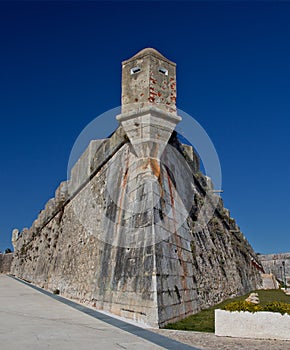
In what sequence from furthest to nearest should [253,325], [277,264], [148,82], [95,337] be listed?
1. [277,264]
2. [148,82]
3. [253,325]
4. [95,337]

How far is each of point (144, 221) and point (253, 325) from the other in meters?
2.87

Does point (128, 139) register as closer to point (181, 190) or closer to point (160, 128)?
point (160, 128)

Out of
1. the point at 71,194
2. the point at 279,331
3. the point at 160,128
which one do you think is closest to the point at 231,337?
the point at 279,331

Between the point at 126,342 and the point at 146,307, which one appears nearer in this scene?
the point at 126,342

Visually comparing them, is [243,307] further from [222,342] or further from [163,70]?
[163,70]

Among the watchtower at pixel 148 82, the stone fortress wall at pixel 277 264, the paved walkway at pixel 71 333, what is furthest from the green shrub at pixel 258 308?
the stone fortress wall at pixel 277 264

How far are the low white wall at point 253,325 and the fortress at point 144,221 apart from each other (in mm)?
1224

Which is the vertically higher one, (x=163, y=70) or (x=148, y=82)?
(x=163, y=70)

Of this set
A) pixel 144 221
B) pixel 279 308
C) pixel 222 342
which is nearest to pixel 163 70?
pixel 144 221

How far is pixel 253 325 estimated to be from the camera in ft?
17.2

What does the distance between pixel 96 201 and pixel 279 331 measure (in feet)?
21.6

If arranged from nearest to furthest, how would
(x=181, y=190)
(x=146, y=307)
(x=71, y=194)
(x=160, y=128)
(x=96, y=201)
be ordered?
1. (x=146, y=307)
2. (x=160, y=128)
3. (x=181, y=190)
4. (x=96, y=201)
5. (x=71, y=194)

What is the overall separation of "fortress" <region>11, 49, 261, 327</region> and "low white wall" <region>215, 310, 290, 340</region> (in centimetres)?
122

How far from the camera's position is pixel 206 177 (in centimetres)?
1481
